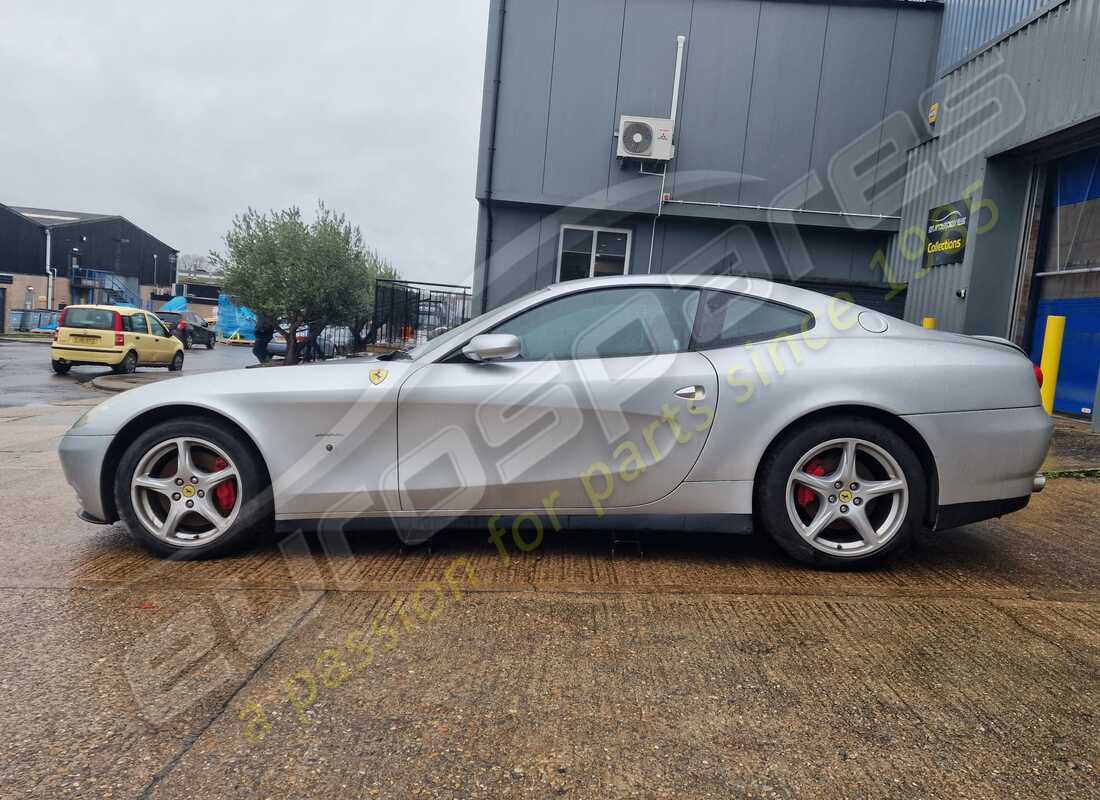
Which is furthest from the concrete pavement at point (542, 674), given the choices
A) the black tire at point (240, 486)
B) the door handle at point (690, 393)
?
the door handle at point (690, 393)

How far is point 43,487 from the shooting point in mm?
4773

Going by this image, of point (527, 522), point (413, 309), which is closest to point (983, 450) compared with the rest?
point (527, 522)

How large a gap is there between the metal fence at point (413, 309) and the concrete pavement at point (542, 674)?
11766 millimetres

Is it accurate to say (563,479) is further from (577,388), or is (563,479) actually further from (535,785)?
(535,785)

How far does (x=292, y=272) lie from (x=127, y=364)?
447cm

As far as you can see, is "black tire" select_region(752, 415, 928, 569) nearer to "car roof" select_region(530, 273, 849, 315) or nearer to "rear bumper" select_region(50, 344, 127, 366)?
"car roof" select_region(530, 273, 849, 315)

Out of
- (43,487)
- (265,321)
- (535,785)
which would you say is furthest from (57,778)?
(265,321)

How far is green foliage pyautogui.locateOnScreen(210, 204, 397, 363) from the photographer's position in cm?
1919

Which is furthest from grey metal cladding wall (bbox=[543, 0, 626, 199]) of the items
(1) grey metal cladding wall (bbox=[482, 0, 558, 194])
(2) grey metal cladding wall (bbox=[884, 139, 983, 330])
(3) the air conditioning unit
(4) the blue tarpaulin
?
(4) the blue tarpaulin

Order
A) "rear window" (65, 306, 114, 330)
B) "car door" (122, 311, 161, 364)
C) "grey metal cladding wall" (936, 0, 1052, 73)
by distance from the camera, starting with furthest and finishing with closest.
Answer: "car door" (122, 311, 161, 364), "rear window" (65, 306, 114, 330), "grey metal cladding wall" (936, 0, 1052, 73)

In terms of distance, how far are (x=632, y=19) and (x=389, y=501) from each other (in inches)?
453

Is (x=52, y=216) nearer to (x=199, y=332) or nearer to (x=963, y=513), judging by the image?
(x=199, y=332)

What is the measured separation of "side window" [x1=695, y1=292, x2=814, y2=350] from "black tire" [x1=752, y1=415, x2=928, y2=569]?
0.46 meters

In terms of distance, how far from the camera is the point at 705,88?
1241 centimetres
